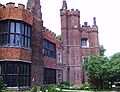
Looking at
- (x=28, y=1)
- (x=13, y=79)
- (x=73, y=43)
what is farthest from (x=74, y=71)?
(x=13, y=79)

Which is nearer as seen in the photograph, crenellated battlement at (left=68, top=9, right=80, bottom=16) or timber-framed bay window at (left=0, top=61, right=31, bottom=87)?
timber-framed bay window at (left=0, top=61, right=31, bottom=87)

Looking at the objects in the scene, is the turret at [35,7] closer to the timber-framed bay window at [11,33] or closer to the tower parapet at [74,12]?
the timber-framed bay window at [11,33]

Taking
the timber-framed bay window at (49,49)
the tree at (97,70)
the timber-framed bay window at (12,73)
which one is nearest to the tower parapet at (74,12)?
Answer: the tree at (97,70)

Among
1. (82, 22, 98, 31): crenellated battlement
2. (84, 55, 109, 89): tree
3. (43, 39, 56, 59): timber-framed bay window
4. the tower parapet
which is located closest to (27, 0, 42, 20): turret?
(43, 39, 56, 59): timber-framed bay window

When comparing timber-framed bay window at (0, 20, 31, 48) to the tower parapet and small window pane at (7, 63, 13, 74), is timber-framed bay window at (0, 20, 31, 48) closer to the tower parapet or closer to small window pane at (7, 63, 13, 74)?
small window pane at (7, 63, 13, 74)

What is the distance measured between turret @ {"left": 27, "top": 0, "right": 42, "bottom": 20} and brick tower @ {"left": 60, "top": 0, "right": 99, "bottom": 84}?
18.8 m

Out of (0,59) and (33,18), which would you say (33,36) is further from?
(0,59)

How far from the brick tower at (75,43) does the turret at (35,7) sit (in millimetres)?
18787

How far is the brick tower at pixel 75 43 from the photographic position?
146 ft

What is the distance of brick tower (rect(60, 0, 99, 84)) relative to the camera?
44562mm

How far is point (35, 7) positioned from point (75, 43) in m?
20.6

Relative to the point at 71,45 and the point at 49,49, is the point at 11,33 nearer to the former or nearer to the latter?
the point at 49,49

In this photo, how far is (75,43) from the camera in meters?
45.5

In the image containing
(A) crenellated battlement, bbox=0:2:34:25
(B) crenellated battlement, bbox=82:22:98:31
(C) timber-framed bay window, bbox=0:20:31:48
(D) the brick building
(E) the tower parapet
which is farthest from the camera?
A: (B) crenellated battlement, bbox=82:22:98:31
